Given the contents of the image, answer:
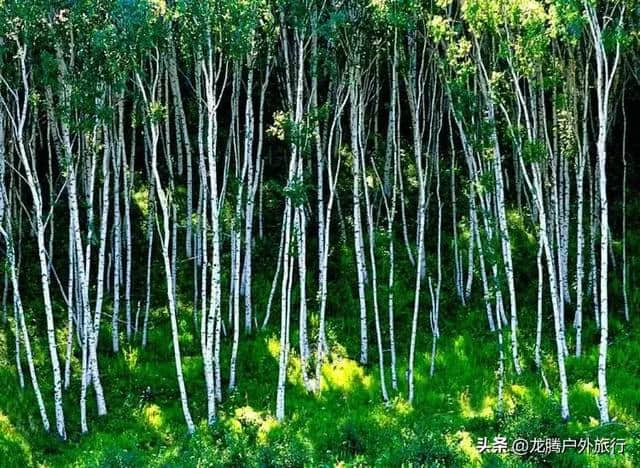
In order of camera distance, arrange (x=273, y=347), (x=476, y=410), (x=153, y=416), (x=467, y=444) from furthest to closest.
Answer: (x=273, y=347)
(x=153, y=416)
(x=476, y=410)
(x=467, y=444)

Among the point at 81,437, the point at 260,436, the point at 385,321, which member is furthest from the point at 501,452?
the point at 81,437

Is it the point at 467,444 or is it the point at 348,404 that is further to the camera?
the point at 348,404

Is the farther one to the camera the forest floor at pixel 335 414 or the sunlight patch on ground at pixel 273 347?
the sunlight patch on ground at pixel 273 347

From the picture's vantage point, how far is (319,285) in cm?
1390

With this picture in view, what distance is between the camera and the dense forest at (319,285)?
10672 mm

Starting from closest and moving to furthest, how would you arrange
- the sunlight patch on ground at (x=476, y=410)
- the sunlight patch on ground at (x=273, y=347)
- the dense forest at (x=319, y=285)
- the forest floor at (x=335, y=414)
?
the forest floor at (x=335, y=414) → the dense forest at (x=319, y=285) → the sunlight patch on ground at (x=476, y=410) → the sunlight patch on ground at (x=273, y=347)

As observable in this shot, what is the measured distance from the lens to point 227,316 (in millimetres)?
15250

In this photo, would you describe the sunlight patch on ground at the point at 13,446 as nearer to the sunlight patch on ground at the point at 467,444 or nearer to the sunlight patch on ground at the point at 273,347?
the sunlight patch on ground at the point at 273,347

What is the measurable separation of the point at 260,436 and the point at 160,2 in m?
7.26

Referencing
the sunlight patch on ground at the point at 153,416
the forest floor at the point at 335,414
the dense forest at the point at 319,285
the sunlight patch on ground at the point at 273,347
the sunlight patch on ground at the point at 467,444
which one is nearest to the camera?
the sunlight patch on ground at the point at 467,444

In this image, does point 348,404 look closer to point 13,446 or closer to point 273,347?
point 273,347

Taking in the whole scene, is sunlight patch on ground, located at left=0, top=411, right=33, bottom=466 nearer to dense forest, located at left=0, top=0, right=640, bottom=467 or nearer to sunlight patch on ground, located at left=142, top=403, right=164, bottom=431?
Result: dense forest, located at left=0, top=0, right=640, bottom=467

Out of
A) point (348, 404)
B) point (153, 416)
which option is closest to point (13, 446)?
point (153, 416)

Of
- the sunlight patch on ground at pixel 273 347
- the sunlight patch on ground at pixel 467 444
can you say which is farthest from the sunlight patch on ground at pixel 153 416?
the sunlight patch on ground at pixel 467 444
